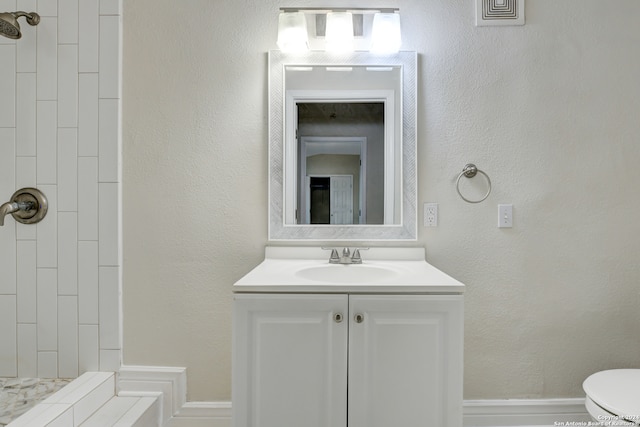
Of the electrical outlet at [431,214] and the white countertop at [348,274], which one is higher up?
the electrical outlet at [431,214]

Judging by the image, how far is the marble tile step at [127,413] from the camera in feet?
4.87

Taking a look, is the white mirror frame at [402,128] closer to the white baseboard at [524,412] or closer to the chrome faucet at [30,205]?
the white baseboard at [524,412]

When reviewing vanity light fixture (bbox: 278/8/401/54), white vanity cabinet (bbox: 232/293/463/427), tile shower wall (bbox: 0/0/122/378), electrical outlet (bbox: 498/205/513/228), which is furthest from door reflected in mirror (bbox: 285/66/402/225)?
tile shower wall (bbox: 0/0/122/378)

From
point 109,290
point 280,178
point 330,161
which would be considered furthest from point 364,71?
point 109,290

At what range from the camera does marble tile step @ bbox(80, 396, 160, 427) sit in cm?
148

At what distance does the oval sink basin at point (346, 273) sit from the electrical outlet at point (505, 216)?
59 cm

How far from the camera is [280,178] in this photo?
5.58ft

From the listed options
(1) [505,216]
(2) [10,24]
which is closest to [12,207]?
(2) [10,24]

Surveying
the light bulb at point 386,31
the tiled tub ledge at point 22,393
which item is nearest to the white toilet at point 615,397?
the light bulb at point 386,31

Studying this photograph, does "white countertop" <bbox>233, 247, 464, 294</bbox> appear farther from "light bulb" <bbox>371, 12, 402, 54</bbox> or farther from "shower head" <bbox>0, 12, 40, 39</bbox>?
"shower head" <bbox>0, 12, 40, 39</bbox>

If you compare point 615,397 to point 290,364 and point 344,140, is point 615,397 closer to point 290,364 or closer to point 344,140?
point 290,364

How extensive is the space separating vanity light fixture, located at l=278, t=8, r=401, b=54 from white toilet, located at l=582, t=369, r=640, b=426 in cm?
151

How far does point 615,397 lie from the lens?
126cm

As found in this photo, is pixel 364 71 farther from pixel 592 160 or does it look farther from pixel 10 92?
pixel 10 92
